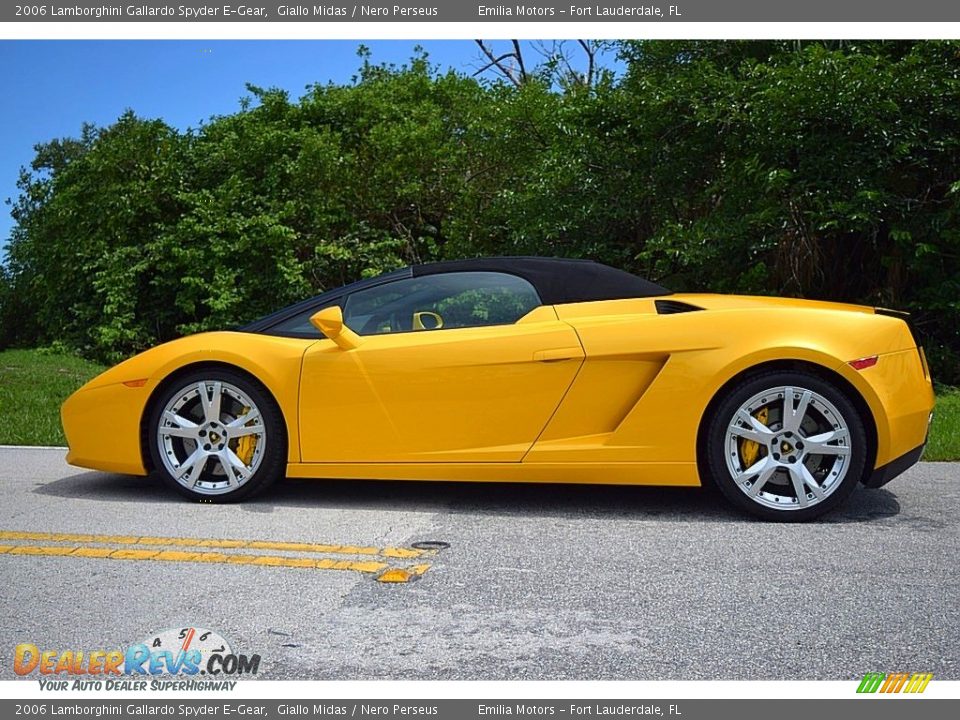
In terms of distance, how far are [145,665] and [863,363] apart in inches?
137

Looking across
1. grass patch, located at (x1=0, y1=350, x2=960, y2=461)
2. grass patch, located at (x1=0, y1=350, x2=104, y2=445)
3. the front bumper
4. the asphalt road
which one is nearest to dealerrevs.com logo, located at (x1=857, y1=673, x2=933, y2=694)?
the asphalt road

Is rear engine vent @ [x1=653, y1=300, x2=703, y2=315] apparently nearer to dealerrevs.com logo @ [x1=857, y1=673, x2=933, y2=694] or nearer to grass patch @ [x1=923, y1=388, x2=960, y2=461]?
dealerrevs.com logo @ [x1=857, y1=673, x2=933, y2=694]

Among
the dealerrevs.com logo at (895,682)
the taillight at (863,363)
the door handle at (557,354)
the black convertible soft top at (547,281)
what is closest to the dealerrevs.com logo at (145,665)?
the dealerrevs.com logo at (895,682)

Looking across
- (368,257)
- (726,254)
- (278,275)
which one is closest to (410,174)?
(368,257)

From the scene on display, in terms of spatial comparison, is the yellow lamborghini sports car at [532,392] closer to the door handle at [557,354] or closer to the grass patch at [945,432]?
the door handle at [557,354]

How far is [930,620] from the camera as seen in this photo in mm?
3514

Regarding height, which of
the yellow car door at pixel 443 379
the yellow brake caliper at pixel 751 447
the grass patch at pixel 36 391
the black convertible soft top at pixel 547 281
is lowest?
the grass patch at pixel 36 391

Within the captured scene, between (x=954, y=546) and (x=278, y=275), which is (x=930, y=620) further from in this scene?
(x=278, y=275)

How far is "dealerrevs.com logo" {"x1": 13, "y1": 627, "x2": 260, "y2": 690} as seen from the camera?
3059 millimetres

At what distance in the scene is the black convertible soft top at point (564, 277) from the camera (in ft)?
17.7

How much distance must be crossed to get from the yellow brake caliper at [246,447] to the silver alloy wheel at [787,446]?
8.03ft

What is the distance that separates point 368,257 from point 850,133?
28.8 ft

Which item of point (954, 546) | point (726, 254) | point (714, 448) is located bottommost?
point (954, 546)

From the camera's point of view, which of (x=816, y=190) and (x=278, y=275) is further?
(x=278, y=275)
